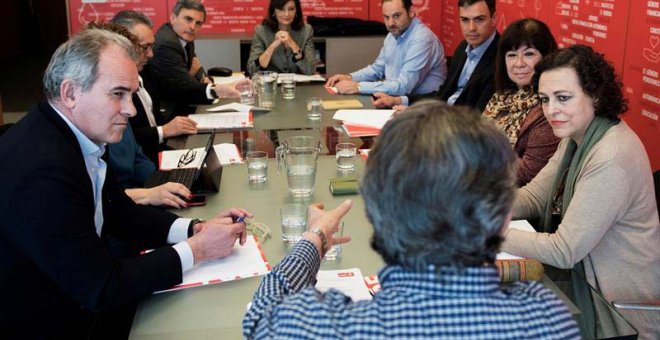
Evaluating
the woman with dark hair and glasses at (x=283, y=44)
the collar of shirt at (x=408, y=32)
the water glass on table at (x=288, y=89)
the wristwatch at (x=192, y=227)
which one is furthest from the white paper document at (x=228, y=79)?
the wristwatch at (x=192, y=227)

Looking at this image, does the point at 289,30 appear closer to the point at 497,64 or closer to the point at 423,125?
the point at 497,64

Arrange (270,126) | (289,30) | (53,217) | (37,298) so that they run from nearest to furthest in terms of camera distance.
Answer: (53,217) → (37,298) → (270,126) → (289,30)

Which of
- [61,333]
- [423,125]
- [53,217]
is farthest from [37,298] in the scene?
[423,125]

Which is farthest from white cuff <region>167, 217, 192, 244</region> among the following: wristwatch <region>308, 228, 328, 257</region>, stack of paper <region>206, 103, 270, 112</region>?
stack of paper <region>206, 103, 270, 112</region>

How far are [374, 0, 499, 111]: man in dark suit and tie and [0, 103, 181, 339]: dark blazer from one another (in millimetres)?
2281

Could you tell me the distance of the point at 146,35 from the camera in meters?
3.47

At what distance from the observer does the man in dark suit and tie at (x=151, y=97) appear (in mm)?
3344

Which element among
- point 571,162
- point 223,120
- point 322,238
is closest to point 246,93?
point 223,120

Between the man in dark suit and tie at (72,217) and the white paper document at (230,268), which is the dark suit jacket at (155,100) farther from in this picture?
the white paper document at (230,268)

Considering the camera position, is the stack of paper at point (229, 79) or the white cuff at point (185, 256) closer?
the white cuff at point (185, 256)

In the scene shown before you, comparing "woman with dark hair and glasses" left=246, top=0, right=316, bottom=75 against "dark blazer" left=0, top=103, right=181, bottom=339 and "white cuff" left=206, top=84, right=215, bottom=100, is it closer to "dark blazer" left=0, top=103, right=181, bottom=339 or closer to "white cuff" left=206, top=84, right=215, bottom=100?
"white cuff" left=206, top=84, right=215, bottom=100

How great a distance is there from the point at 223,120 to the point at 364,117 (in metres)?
0.75

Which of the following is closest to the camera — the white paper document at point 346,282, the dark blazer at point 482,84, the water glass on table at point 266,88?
the white paper document at point 346,282

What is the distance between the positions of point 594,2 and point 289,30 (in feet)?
7.85
